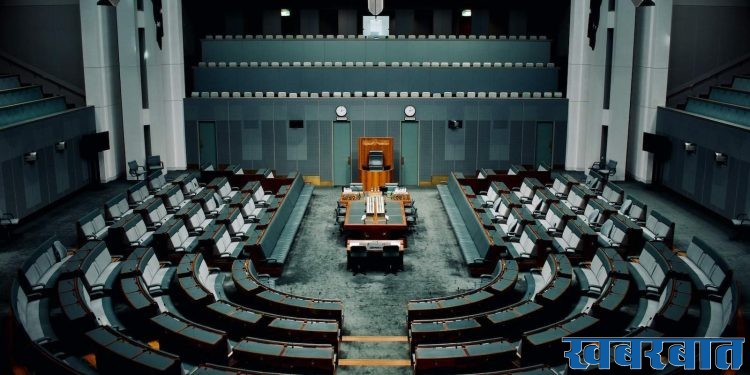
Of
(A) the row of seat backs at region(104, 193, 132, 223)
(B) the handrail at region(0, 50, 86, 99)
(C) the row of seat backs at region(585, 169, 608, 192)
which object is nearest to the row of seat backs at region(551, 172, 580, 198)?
(C) the row of seat backs at region(585, 169, 608, 192)

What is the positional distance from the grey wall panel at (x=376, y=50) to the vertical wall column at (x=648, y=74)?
451 centimetres

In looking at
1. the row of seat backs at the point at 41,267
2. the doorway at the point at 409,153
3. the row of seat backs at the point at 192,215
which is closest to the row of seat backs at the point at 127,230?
the row of seat backs at the point at 192,215

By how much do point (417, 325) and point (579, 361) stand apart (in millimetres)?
2898

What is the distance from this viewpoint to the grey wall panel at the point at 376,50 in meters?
26.6

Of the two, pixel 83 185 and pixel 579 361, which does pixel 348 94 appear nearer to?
pixel 83 185

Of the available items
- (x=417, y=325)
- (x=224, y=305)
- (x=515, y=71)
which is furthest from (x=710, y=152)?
(x=224, y=305)

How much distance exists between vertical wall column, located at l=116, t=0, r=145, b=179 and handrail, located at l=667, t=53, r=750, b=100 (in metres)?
19.0

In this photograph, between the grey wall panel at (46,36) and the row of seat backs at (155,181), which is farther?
the grey wall panel at (46,36)

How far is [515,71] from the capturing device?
1032 inches

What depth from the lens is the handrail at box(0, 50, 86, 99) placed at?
23.7 meters

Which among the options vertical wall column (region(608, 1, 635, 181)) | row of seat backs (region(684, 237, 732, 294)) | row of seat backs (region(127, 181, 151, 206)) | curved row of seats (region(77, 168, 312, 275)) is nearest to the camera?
row of seat backs (region(684, 237, 732, 294))

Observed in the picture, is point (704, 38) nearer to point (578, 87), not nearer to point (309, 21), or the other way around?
point (578, 87)

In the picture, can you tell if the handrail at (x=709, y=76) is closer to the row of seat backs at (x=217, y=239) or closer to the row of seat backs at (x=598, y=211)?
the row of seat backs at (x=598, y=211)

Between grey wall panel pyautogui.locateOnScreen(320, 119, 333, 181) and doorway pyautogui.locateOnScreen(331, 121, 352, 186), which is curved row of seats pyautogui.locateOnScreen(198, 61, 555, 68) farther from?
doorway pyautogui.locateOnScreen(331, 121, 352, 186)
